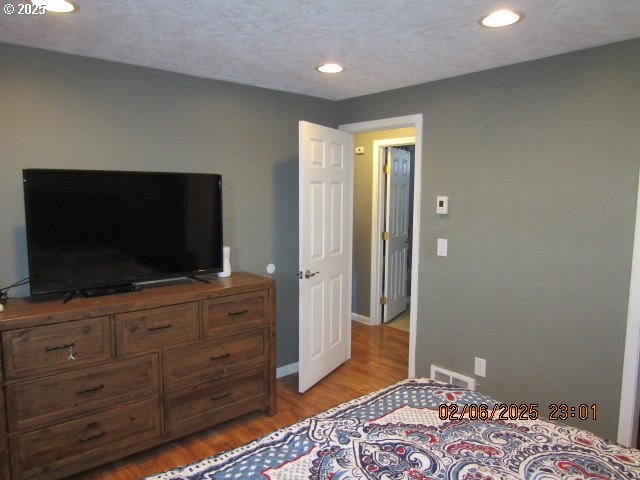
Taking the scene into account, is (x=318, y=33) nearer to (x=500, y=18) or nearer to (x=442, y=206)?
(x=500, y=18)

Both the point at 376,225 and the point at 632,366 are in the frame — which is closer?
the point at 632,366

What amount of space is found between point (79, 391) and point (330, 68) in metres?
2.30

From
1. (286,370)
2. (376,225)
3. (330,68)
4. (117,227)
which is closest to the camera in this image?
(117,227)

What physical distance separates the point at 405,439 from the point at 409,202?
412 cm

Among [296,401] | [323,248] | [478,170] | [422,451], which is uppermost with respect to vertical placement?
[478,170]

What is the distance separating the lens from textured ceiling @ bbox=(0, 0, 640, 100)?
72.9 inches

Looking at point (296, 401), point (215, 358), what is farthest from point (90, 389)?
point (296, 401)

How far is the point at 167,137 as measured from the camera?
2.90m

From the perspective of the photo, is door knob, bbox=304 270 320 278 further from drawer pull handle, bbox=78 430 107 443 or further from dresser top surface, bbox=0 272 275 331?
drawer pull handle, bbox=78 430 107 443

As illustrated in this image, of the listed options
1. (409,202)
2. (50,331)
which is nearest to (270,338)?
(50,331)

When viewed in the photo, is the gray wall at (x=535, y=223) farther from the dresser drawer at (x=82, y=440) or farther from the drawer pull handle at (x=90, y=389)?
the drawer pull handle at (x=90, y=389)

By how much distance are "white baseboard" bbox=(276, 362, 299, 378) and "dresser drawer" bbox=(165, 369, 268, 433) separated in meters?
0.68

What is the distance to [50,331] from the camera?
6.82 feet

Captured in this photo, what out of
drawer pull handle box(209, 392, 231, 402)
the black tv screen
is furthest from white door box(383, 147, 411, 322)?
drawer pull handle box(209, 392, 231, 402)
